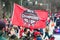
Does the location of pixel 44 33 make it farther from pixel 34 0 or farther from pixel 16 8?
pixel 34 0

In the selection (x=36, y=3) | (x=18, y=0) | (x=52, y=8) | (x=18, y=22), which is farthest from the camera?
(x=18, y=0)

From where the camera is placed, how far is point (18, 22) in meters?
5.21

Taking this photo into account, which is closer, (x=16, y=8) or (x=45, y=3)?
(x=16, y=8)

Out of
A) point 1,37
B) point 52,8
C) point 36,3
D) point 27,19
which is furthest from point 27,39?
Result: point 36,3

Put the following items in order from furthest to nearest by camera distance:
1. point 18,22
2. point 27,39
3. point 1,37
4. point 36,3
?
point 36,3
point 27,39
point 18,22
point 1,37

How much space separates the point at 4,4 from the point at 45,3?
9.81ft

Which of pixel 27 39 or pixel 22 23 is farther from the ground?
pixel 22 23

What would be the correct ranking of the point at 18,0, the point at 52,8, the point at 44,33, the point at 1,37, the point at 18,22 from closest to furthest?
the point at 1,37 → the point at 18,22 → the point at 44,33 → the point at 52,8 → the point at 18,0

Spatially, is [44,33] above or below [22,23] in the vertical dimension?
below

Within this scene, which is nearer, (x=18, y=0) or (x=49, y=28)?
(x=49, y=28)

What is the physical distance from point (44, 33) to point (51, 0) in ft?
24.3

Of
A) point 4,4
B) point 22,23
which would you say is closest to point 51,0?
point 4,4

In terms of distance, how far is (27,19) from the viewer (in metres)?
5.49

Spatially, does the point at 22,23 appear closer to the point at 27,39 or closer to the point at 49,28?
the point at 27,39
